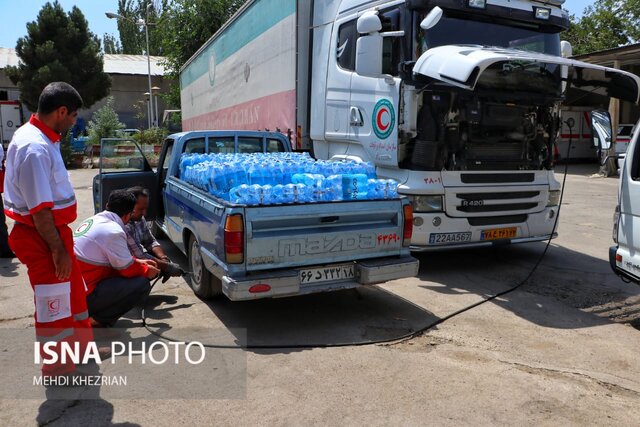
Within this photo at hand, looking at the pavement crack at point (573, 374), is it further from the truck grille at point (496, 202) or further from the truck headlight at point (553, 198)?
the truck headlight at point (553, 198)

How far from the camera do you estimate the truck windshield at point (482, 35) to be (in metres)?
5.71

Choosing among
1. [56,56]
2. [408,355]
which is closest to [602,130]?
[408,355]

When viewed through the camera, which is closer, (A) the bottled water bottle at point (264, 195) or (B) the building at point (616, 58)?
(A) the bottled water bottle at point (264, 195)

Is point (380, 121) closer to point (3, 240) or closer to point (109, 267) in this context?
point (109, 267)

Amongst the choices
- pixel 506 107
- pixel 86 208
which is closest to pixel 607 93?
pixel 506 107

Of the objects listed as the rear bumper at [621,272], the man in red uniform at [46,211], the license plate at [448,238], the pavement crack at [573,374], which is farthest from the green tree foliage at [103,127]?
the pavement crack at [573,374]

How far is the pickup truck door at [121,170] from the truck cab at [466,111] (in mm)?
2767

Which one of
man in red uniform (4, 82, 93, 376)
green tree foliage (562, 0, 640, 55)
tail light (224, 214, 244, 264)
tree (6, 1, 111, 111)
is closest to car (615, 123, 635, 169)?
green tree foliage (562, 0, 640, 55)

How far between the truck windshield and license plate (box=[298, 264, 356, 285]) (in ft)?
8.57

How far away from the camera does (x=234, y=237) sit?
4.10 meters

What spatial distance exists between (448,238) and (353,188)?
6.03 feet

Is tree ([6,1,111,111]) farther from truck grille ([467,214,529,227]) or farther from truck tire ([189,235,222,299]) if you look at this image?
truck grille ([467,214,529,227])

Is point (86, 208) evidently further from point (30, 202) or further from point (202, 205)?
point (30, 202)

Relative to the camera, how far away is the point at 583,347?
14.0 feet
